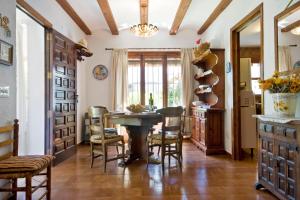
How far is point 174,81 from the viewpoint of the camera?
7.00 metres

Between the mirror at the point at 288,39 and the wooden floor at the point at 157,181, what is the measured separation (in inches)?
59.9

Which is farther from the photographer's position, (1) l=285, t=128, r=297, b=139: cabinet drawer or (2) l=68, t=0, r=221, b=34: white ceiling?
(2) l=68, t=0, r=221, b=34: white ceiling

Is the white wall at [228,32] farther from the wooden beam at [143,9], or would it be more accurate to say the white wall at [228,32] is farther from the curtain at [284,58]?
the wooden beam at [143,9]

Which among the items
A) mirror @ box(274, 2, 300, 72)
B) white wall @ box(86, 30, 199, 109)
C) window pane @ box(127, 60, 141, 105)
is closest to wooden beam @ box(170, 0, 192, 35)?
white wall @ box(86, 30, 199, 109)

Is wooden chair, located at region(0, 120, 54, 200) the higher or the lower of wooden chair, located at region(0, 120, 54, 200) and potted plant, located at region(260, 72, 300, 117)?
the lower

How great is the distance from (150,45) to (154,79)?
93 cm

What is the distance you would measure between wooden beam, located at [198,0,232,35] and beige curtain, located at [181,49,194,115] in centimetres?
67

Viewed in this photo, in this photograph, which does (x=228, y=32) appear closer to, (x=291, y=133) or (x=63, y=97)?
(x=291, y=133)

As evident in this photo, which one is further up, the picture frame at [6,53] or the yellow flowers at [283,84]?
the picture frame at [6,53]

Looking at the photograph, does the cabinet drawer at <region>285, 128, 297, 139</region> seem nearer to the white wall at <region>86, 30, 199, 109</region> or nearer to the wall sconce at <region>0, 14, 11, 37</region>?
the wall sconce at <region>0, 14, 11, 37</region>

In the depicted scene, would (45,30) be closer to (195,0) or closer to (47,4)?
(47,4)

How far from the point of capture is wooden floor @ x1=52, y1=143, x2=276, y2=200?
2885mm

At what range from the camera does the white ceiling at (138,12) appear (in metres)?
4.79

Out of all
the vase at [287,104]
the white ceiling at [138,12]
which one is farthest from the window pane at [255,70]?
the vase at [287,104]
